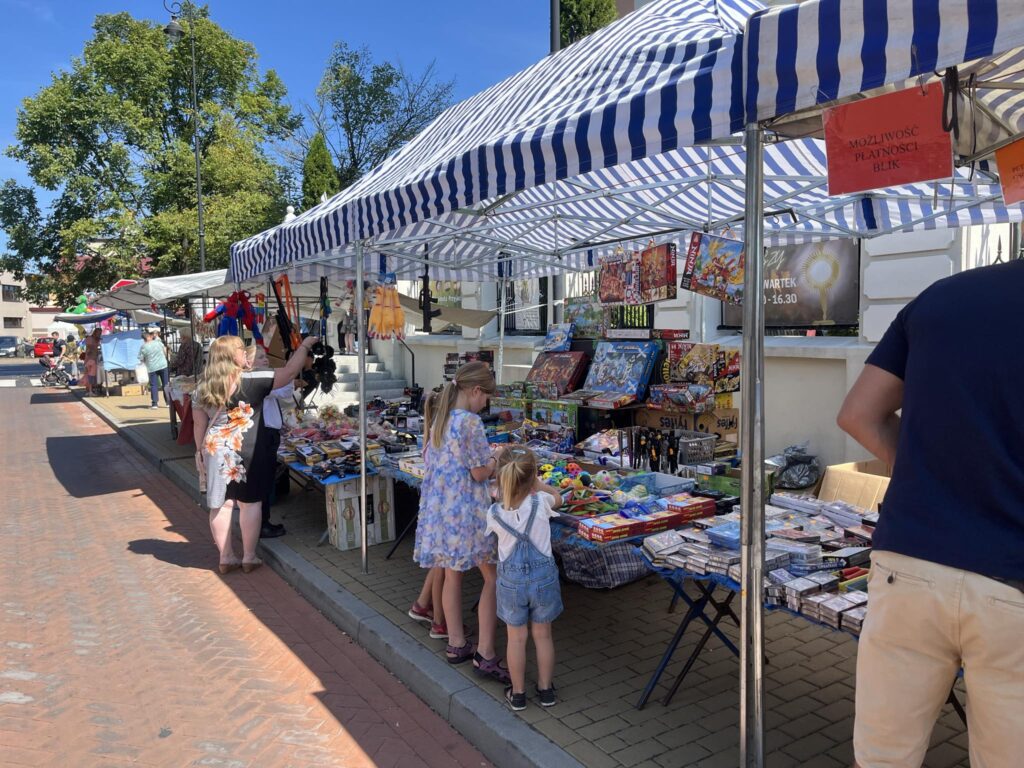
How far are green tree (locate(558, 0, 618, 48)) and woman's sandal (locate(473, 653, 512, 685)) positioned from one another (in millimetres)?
11508

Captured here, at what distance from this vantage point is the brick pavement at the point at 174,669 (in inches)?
139

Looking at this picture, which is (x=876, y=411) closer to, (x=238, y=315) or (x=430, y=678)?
(x=430, y=678)

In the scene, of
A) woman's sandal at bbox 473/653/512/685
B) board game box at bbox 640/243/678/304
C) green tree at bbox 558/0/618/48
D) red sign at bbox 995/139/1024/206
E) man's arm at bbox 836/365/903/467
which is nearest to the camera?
man's arm at bbox 836/365/903/467

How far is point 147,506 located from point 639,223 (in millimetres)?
6375

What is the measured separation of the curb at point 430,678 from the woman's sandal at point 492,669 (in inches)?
3.7

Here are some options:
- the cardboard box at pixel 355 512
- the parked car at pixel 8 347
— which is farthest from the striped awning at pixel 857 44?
the parked car at pixel 8 347

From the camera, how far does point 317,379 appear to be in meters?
7.41

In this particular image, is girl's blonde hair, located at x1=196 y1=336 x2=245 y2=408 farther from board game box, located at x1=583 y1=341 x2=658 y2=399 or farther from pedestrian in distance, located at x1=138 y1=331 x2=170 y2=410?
pedestrian in distance, located at x1=138 y1=331 x2=170 y2=410

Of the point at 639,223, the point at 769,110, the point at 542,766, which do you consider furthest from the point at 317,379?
the point at 769,110

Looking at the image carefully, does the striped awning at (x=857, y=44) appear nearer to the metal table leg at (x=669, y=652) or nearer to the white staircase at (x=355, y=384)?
the metal table leg at (x=669, y=652)

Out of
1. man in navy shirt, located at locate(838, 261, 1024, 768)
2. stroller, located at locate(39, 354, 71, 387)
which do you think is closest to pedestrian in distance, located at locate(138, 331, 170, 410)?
stroller, located at locate(39, 354, 71, 387)

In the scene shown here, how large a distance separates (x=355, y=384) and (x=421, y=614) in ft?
37.1

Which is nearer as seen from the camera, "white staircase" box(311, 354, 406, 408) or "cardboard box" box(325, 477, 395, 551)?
"cardboard box" box(325, 477, 395, 551)

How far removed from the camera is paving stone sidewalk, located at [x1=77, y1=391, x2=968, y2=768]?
3256mm
